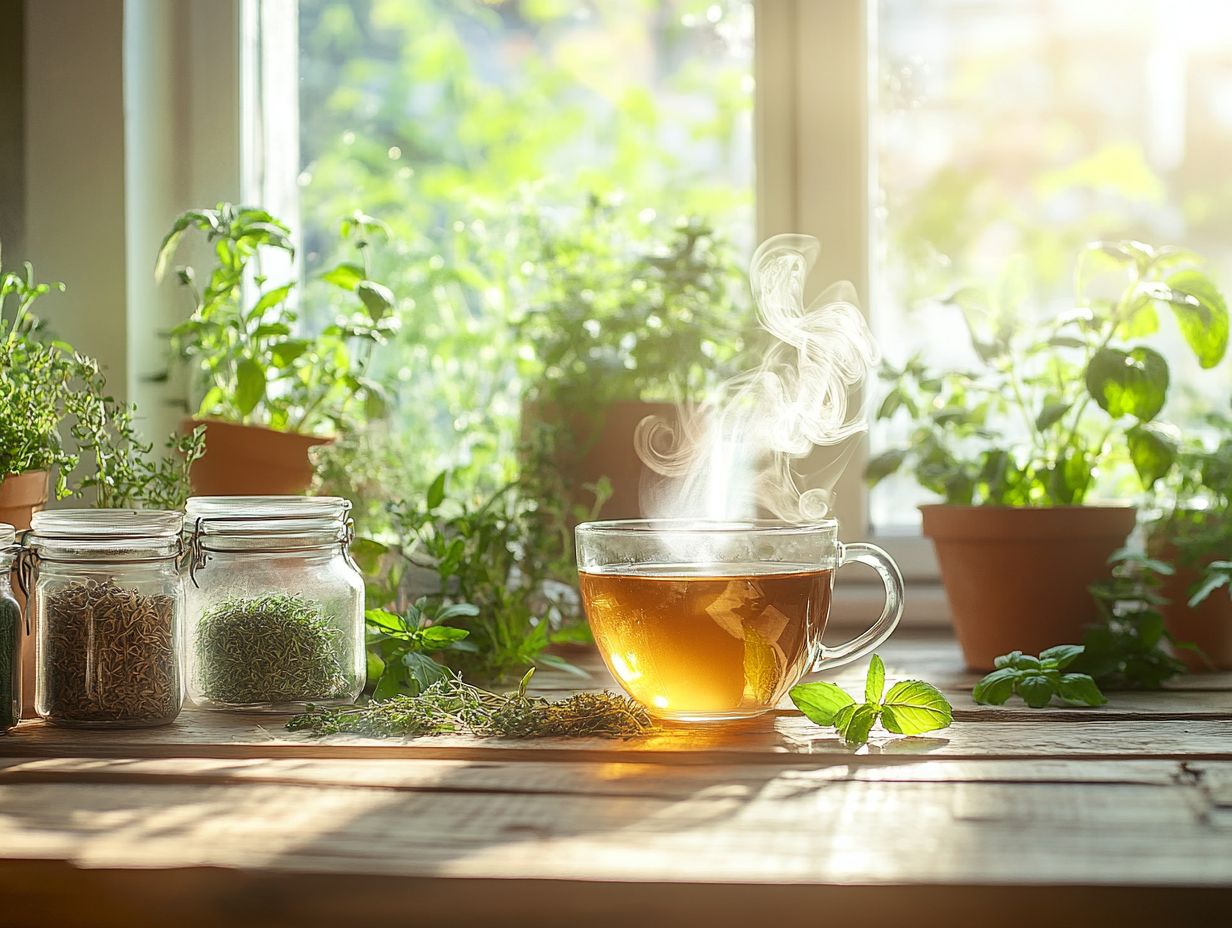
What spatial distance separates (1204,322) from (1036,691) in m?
0.45

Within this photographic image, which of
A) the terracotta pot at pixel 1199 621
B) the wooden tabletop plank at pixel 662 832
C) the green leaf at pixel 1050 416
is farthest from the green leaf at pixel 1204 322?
the wooden tabletop plank at pixel 662 832

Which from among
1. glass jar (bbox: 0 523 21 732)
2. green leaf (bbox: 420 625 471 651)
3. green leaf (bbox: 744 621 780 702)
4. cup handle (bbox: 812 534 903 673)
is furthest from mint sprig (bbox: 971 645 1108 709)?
glass jar (bbox: 0 523 21 732)

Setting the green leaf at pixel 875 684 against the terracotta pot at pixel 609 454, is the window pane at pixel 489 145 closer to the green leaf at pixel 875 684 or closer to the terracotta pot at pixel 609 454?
the terracotta pot at pixel 609 454

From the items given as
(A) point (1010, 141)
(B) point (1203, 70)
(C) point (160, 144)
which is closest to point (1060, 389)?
(A) point (1010, 141)

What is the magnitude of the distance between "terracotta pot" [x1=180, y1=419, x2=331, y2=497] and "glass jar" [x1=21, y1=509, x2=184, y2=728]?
337 millimetres

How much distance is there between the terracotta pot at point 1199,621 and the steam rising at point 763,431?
395 mm

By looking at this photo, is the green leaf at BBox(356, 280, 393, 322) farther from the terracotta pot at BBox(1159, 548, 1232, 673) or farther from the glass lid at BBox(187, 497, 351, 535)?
the terracotta pot at BBox(1159, 548, 1232, 673)

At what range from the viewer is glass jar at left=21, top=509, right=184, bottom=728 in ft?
3.33

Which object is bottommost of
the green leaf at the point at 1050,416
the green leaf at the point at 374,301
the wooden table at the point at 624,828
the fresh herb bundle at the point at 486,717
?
the wooden table at the point at 624,828

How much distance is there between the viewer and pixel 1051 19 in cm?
171

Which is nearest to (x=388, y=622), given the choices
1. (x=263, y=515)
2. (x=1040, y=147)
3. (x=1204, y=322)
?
(x=263, y=515)

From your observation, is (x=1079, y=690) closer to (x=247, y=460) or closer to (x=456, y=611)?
(x=456, y=611)

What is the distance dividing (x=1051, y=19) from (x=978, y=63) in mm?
111

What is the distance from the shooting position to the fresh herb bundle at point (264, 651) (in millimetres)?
1075
